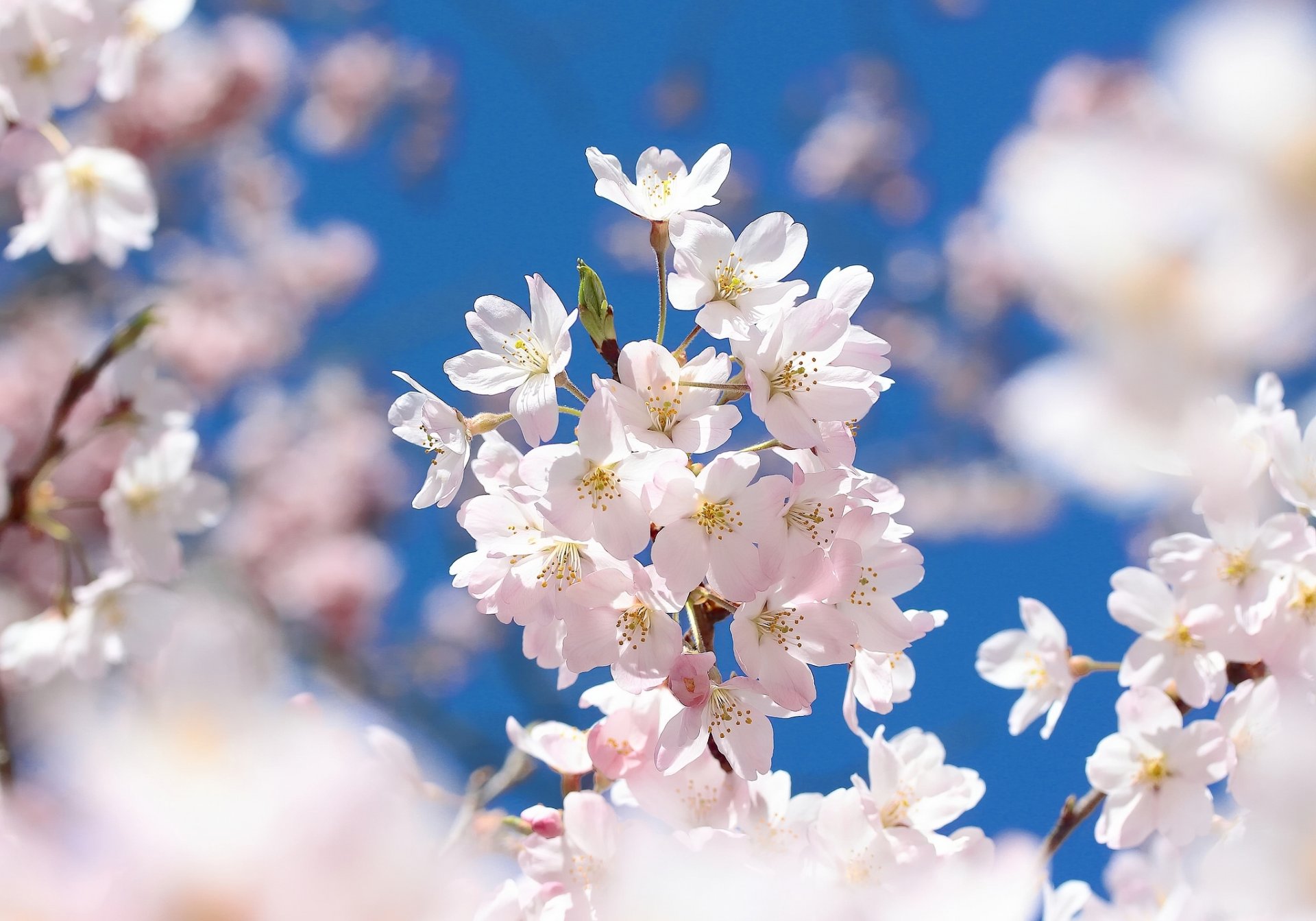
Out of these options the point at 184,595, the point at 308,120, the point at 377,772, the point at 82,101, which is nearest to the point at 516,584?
the point at 377,772

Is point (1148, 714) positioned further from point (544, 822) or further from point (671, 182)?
point (671, 182)

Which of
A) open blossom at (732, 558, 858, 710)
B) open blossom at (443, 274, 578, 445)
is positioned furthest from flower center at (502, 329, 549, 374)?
open blossom at (732, 558, 858, 710)

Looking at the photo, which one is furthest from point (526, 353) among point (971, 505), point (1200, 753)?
point (971, 505)

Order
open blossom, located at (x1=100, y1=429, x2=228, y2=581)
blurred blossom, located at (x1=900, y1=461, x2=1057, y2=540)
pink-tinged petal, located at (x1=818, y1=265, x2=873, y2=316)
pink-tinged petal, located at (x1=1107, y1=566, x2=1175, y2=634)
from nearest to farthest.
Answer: pink-tinged petal, located at (x1=818, y1=265, x2=873, y2=316) < pink-tinged petal, located at (x1=1107, y1=566, x2=1175, y2=634) < open blossom, located at (x1=100, y1=429, x2=228, y2=581) < blurred blossom, located at (x1=900, y1=461, x2=1057, y2=540)

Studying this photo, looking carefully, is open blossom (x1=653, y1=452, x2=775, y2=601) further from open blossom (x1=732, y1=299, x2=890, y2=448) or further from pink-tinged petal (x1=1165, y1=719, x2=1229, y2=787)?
pink-tinged petal (x1=1165, y1=719, x2=1229, y2=787)

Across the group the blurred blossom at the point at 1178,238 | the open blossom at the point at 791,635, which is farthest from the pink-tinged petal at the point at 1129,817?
the blurred blossom at the point at 1178,238

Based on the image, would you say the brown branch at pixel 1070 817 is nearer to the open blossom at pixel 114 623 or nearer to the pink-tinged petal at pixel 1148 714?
the pink-tinged petal at pixel 1148 714
